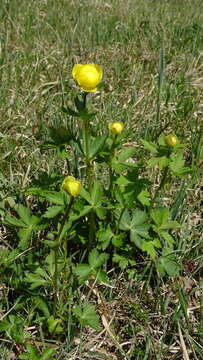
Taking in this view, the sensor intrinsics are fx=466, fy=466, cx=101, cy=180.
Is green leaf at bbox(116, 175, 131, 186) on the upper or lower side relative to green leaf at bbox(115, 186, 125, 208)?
upper

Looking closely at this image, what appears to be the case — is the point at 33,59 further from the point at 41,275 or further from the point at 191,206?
the point at 41,275

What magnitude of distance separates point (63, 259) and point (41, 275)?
4.0 inches

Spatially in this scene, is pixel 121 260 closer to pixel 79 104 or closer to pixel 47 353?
pixel 47 353

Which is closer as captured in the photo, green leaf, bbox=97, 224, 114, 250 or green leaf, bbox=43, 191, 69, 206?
green leaf, bbox=43, 191, 69, 206

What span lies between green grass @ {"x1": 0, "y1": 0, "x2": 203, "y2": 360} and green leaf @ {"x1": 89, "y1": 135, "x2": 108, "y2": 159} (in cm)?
23

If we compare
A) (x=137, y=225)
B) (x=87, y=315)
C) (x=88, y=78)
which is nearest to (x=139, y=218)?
Result: (x=137, y=225)

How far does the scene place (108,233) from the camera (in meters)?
1.71

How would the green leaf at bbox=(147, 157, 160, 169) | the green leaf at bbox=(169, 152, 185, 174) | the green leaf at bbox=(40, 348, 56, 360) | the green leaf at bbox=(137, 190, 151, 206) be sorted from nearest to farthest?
the green leaf at bbox=(40, 348, 56, 360) → the green leaf at bbox=(147, 157, 160, 169) → the green leaf at bbox=(169, 152, 185, 174) → the green leaf at bbox=(137, 190, 151, 206)

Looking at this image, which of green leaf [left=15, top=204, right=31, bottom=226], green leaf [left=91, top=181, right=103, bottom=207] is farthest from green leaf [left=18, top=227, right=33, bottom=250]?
green leaf [left=91, top=181, right=103, bottom=207]

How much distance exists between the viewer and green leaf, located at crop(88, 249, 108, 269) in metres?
1.62

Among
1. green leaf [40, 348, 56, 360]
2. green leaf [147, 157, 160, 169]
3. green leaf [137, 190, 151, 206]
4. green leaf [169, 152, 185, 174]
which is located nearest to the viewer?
green leaf [40, 348, 56, 360]

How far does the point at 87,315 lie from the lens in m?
1.55

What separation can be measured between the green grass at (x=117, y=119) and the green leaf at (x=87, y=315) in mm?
33

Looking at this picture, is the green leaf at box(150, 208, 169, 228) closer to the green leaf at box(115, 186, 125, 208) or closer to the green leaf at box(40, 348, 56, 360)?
the green leaf at box(115, 186, 125, 208)
